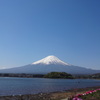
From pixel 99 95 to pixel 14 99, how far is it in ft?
49.1

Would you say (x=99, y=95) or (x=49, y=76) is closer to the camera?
(x=99, y=95)

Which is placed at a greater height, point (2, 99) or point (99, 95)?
point (99, 95)

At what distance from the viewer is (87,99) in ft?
35.8

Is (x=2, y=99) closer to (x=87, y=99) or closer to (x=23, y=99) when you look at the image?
(x=23, y=99)

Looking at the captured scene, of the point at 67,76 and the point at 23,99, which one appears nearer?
the point at 23,99

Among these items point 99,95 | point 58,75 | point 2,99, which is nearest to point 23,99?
point 2,99

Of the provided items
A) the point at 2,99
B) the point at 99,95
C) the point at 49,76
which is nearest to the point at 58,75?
the point at 49,76

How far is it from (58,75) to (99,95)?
369ft

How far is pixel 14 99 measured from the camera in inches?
968

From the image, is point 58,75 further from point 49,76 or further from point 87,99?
point 87,99

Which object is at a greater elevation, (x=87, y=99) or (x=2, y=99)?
(x=87, y=99)

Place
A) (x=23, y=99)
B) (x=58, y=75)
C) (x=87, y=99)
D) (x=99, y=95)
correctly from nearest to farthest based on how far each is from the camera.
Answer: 1. (x=87, y=99)
2. (x=99, y=95)
3. (x=23, y=99)
4. (x=58, y=75)

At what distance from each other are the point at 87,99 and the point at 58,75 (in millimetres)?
113539

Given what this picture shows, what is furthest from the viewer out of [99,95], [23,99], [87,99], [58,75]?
[58,75]
